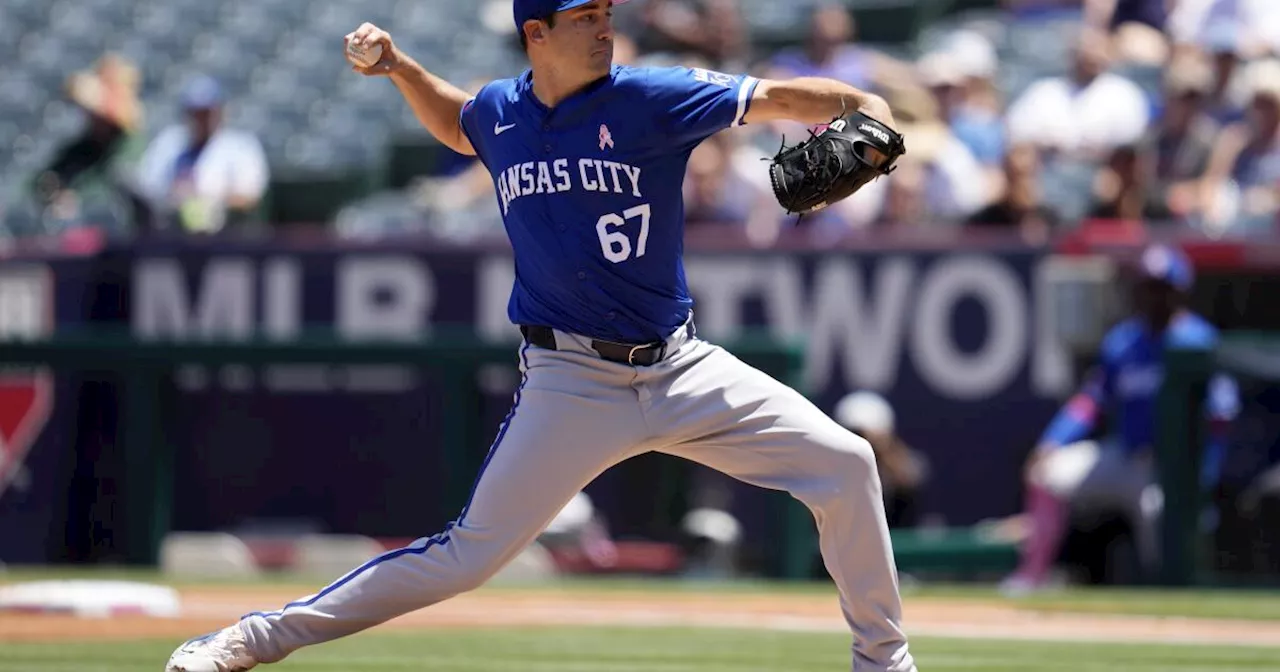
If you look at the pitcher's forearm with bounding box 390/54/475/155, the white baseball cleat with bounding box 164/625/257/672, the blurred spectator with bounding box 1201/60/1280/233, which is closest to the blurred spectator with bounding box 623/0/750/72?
the blurred spectator with bounding box 1201/60/1280/233

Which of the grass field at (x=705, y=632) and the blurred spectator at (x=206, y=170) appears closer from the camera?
the grass field at (x=705, y=632)

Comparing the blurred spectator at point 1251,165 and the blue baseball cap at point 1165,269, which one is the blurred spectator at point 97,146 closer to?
the blue baseball cap at point 1165,269

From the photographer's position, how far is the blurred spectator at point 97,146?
1312 centimetres

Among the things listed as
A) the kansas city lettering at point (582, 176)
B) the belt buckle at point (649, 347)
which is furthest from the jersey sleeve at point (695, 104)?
the belt buckle at point (649, 347)

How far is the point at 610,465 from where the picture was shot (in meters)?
5.12

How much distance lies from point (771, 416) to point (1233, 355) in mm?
5107

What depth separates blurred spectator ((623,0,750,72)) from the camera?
12453 millimetres

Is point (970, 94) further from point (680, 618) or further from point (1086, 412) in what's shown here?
point (680, 618)

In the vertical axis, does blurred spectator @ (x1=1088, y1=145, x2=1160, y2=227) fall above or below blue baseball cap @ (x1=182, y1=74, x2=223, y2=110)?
below

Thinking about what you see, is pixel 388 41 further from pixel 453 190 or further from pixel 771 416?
pixel 453 190

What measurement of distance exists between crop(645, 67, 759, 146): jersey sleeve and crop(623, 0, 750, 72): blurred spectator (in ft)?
24.2

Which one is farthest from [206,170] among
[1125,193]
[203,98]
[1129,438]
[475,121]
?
[475,121]

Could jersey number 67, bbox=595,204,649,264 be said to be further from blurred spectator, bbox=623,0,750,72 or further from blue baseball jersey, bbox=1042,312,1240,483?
blurred spectator, bbox=623,0,750,72

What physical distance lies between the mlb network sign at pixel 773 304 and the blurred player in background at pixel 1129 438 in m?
0.50
